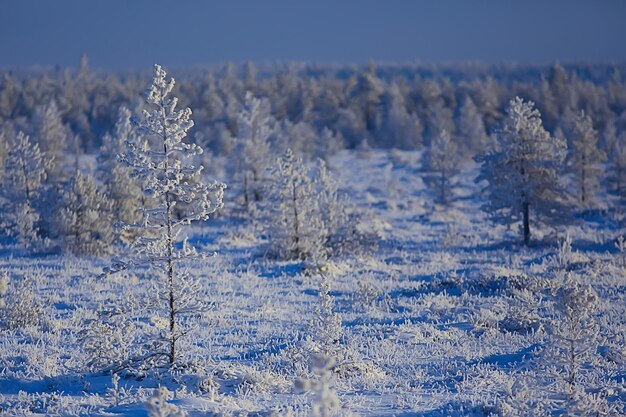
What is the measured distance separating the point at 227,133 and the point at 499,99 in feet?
137

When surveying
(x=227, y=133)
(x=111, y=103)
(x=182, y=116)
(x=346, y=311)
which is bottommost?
(x=346, y=311)

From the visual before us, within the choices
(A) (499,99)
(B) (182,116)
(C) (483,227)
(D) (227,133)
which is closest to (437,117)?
(A) (499,99)

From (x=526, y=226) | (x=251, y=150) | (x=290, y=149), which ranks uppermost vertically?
(x=251, y=150)

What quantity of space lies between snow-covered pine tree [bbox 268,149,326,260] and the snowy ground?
111cm

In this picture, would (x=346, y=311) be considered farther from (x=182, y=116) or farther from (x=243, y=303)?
(x=182, y=116)

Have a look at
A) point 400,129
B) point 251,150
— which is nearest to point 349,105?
point 400,129

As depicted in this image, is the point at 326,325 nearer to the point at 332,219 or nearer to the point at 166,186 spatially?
the point at 166,186

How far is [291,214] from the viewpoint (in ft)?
74.8

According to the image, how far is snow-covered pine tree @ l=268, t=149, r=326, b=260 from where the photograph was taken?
877 inches

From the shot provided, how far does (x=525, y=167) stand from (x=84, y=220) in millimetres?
18622

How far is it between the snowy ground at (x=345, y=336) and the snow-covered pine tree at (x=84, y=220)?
1.51m

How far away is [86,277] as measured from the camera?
59.1 feet

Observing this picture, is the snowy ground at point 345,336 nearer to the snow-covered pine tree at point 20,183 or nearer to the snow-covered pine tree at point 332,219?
the snow-covered pine tree at point 332,219

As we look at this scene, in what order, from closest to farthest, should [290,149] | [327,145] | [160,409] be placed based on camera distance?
[160,409] < [290,149] < [327,145]
